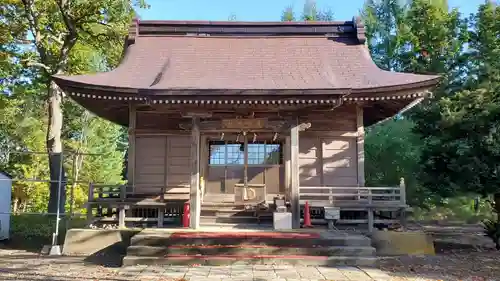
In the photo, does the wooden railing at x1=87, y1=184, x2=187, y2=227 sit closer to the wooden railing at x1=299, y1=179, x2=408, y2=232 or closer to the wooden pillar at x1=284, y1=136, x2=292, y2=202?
the wooden pillar at x1=284, y1=136, x2=292, y2=202

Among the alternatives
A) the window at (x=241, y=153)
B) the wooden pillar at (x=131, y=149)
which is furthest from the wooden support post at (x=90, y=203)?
the window at (x=241, y=153)

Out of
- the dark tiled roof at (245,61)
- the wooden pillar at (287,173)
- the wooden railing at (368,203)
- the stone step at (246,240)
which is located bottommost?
the stone step at (246,240)

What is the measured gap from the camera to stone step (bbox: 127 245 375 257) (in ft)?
28.8

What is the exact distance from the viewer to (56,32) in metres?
19.1

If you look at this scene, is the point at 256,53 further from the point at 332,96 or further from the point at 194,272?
the point at 194,272

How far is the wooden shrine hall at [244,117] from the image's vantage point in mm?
10789

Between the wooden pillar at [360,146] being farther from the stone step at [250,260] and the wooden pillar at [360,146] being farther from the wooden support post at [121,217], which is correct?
the wooden support post at [121,217]

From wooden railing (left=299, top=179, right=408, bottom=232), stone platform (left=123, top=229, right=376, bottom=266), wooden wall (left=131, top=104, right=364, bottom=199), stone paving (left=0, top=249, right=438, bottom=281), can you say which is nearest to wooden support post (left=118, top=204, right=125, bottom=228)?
wooden wall (left=131, top=104, right=364, bottom=199)

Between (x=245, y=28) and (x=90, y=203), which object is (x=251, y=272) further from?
(x=245, y=28)

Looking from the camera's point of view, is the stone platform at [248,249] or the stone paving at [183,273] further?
the stone platform at [248,249]

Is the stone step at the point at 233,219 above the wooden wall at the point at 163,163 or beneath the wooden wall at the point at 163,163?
beneath

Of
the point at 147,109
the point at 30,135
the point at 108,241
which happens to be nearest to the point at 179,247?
the point at 108,241

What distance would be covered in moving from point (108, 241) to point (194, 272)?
3.93 meters

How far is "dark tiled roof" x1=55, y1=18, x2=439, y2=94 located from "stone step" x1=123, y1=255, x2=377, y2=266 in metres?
4.17
